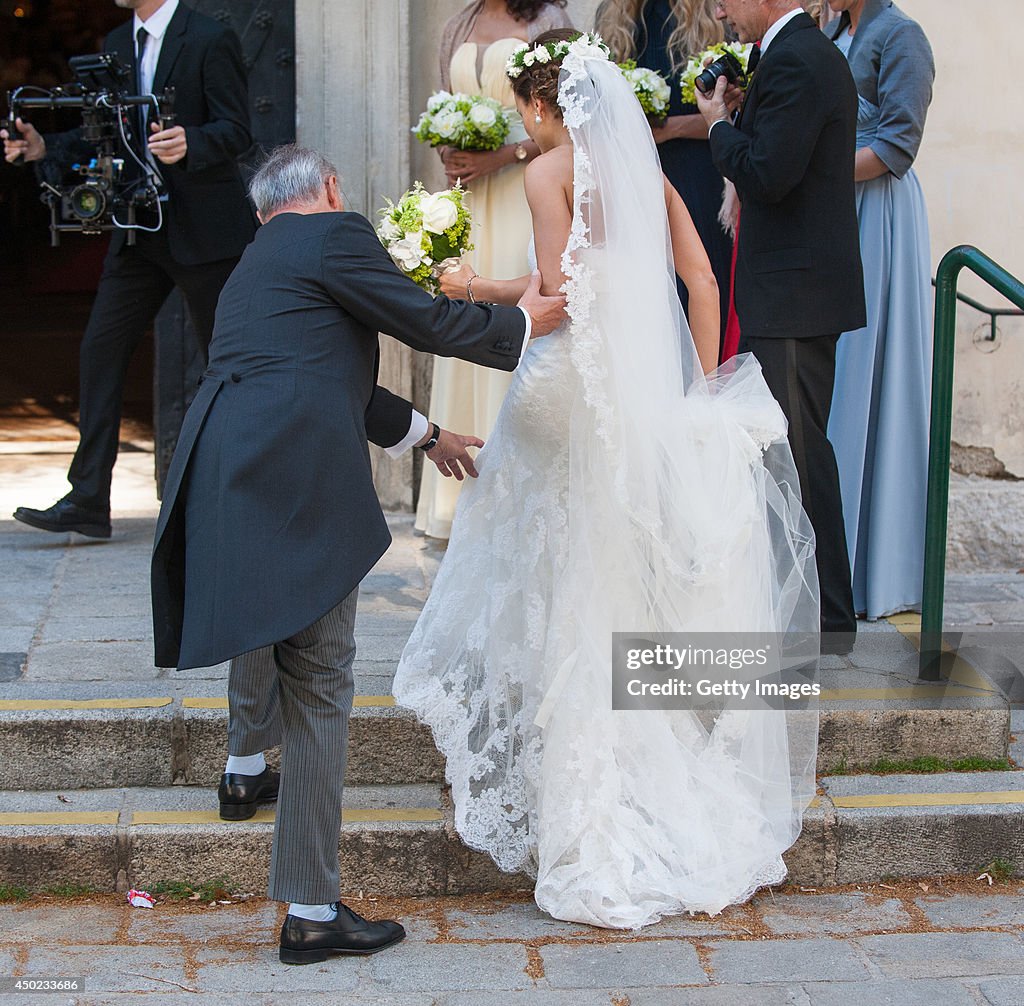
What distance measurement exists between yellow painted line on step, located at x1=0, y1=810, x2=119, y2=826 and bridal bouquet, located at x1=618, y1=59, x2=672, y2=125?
9.82 ft

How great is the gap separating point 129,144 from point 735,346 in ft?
7.63

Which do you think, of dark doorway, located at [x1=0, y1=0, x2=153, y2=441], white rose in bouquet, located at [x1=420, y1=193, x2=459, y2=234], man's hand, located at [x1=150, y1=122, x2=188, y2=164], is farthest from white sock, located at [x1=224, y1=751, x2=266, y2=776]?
dark doorway, located at [x1=0, y1=0, x2=153, y2=441]

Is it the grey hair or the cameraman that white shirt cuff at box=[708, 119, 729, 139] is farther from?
the cameraman

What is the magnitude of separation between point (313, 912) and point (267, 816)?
0.50 metres

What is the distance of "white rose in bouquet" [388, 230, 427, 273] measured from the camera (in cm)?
391

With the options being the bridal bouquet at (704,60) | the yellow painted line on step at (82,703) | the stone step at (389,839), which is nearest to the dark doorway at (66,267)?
the bridal bouquet at (704,60)

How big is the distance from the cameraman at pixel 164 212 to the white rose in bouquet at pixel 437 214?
→ 66.5 inches

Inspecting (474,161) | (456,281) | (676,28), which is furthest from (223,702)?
(676,28)

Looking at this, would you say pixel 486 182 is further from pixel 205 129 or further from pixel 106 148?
pixel 106 148

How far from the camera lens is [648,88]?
5.25 meters

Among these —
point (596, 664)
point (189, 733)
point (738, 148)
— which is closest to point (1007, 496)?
point (738, 148)

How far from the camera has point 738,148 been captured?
14.7 ft

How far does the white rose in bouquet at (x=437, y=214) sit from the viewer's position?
3.93 metres

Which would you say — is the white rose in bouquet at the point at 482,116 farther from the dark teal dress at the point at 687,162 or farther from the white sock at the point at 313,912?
the white sock at the point at 313,912
